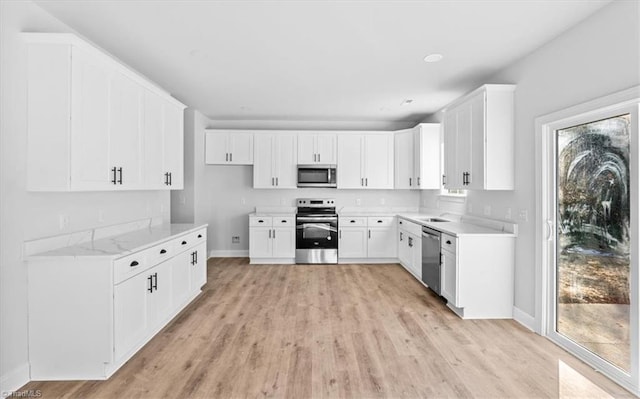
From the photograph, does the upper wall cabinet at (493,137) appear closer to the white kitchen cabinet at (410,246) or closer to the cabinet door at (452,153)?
the cabinet door at (452,153)

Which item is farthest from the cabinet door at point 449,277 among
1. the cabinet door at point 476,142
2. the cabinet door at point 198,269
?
the cabinet door at point 198,269

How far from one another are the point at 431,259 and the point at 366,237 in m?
1.84

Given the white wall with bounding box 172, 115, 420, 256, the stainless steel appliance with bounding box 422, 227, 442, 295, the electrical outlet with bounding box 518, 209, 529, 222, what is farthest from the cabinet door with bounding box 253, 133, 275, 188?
the electrical outlet with bounding box 518, 209, 529, 222

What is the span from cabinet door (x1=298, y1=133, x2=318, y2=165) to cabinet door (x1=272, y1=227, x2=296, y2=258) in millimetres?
1338

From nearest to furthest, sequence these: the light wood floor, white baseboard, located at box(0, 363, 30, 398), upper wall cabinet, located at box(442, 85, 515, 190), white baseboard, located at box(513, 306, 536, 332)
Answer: white baseboard, located at box(0, 363, 30, 398), the light wood floor, white baseboard, located at box(513, 306, 536, 332), upper wall cabinet, located at box(442, 85, 515, 190)

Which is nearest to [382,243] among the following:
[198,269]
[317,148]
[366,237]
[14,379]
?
[366,237]

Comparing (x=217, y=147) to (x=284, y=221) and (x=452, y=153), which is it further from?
(x=452, y=153)

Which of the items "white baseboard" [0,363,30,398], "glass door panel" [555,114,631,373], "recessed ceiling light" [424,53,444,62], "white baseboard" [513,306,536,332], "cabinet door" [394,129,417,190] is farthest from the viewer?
"cabinet door" [394,129,417,190]

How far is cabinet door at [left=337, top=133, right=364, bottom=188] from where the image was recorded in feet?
20.2

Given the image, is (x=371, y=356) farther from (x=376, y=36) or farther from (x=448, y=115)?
(x=448, y=115)

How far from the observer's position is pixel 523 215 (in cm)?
333

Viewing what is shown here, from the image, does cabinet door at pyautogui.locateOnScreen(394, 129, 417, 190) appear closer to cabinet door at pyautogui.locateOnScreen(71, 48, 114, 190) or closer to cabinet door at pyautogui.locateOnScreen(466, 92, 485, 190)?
cabinet door at pyautogui.locateOnScreen(466, 92, 485, 190)

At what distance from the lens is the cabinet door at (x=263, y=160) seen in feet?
20.0

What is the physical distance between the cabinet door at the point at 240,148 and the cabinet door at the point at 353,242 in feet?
7.40
